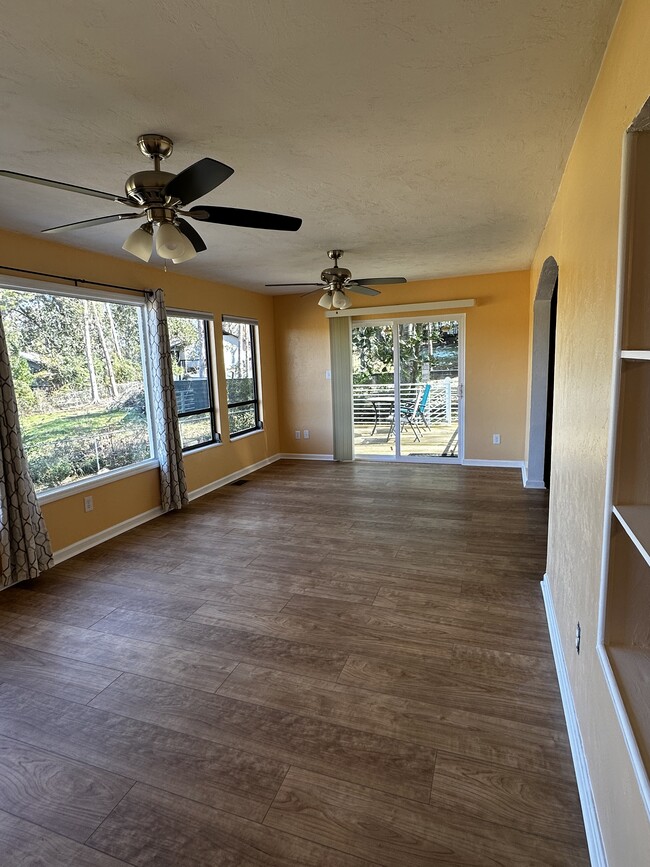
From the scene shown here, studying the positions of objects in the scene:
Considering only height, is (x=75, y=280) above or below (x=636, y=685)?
above

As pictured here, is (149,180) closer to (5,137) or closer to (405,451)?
(5,137)

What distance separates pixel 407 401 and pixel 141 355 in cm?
358

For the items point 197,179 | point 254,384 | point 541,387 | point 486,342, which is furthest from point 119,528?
point 486,342

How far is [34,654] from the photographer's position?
2385mm

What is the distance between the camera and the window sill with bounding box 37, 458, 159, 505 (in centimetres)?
349

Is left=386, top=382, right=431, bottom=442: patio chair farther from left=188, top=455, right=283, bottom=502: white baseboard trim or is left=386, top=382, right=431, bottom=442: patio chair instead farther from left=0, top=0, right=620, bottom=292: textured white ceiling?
left=0, top=0, right=620, bottom=292: textured white ceiling

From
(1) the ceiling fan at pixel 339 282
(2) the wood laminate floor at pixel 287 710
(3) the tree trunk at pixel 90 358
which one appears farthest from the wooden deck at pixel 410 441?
(3) the tree trunk at pixel 90 358

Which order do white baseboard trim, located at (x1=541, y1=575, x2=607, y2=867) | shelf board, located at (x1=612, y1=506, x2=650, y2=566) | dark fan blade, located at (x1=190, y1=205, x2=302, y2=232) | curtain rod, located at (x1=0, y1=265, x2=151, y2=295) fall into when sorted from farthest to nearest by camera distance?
curtain rod, located at (x1=0, y1=265, x2=151, y2=295) < dark fan blade, located at (x1=190, y1=205, x2=302, y2=232) < white baseboard trim, located at (x1=541, y1=575, x2=607, y2=867) < shelf board, located at (x1=612, y1=506, x2=650, y2=566)

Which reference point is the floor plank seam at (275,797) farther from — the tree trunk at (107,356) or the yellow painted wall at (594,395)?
the tree trunk at (107,356)

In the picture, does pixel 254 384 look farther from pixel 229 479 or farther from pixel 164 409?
pixel 164 409

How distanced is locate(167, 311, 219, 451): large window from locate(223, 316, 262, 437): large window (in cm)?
34

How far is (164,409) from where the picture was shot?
4.41 meters

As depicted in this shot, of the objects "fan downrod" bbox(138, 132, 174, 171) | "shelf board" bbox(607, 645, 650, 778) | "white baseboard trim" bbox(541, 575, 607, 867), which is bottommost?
"white baseboard trim" bbox(541, 575, 607, 867)

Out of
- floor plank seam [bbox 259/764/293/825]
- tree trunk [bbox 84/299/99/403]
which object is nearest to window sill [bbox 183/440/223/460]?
tree trunk [bbox 84/299/99/403]
